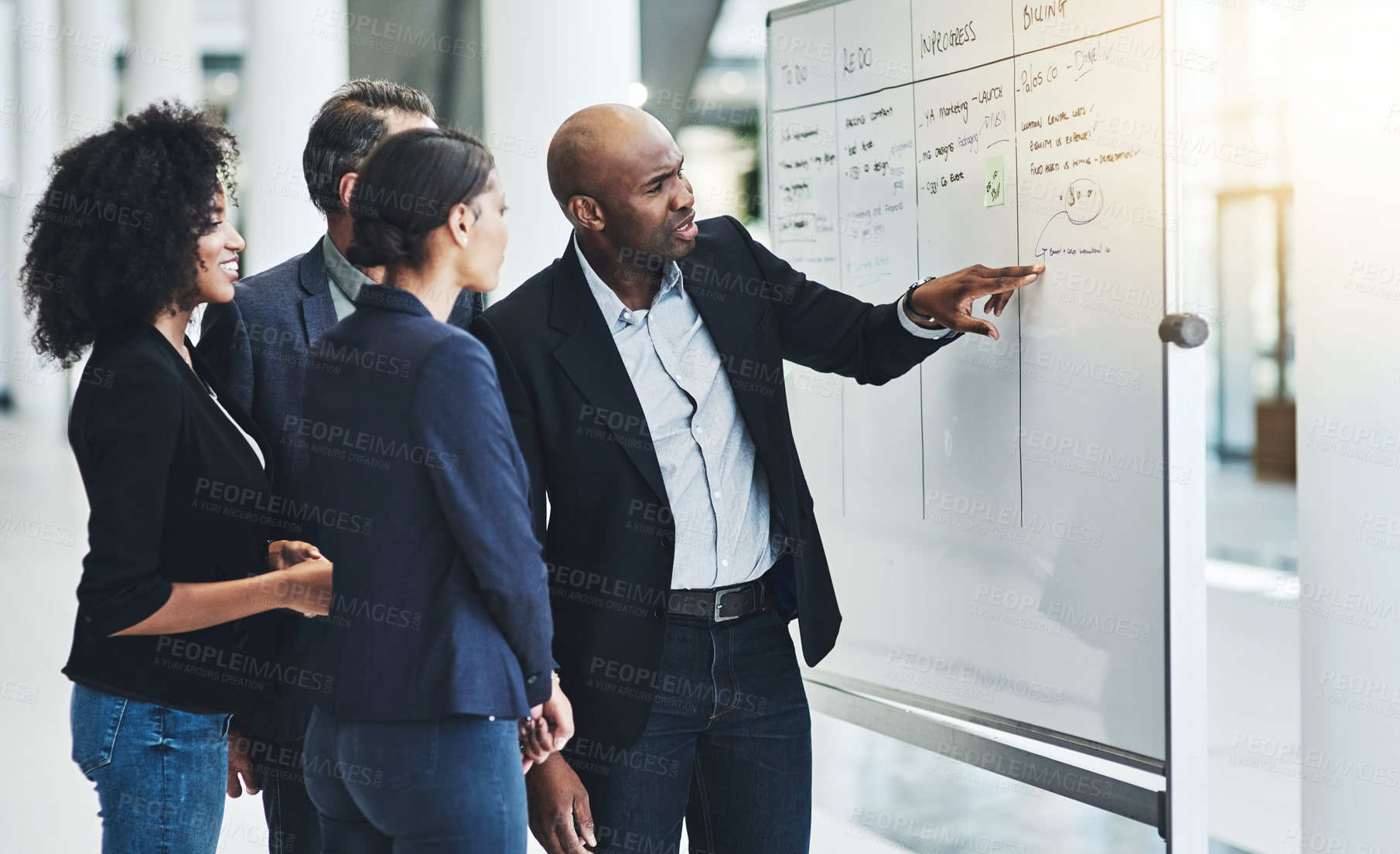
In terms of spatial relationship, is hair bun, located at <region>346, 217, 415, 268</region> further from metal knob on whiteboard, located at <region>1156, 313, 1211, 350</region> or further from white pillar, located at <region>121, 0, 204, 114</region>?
white pillar, located at <region>121, 0, 204, 114</region>

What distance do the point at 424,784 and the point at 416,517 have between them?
1.04 feet

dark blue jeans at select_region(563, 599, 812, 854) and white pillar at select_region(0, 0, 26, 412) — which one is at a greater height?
white pillar at select_region(0, 0, 26, 412)

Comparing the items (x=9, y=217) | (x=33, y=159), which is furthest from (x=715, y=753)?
(x=9, y=217)

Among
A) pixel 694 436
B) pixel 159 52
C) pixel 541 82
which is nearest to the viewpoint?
pixel 694 436

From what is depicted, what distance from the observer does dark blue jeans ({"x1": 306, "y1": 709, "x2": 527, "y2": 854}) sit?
1.31m

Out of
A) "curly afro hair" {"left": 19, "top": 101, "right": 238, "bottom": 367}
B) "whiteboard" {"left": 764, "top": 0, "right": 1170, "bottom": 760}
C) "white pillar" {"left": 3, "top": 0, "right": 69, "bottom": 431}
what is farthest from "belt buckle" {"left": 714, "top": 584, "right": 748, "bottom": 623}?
"white pillar" {"left": 3, "top": 0, "right": 69, "bottom": 431}

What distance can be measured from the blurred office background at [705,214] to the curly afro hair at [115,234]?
146 centimetres

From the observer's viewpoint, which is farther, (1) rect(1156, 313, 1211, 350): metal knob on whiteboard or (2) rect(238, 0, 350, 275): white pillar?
(2) rect(238, 0, 350, 275): white pillar

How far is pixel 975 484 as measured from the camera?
2.09 meters

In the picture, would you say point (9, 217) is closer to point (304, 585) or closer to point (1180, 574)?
point (304, 585)

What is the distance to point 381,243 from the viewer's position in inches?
55.3

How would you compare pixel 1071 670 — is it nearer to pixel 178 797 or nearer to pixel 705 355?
pixel 705 355

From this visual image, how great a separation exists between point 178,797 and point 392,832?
0.42 meters

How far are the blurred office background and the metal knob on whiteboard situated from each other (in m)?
0.14
